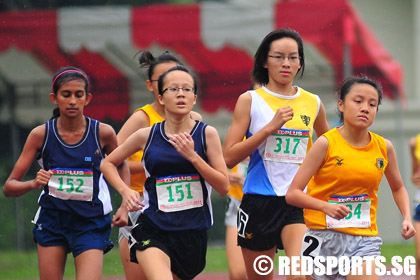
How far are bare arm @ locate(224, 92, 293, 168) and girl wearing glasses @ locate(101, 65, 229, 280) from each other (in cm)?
41

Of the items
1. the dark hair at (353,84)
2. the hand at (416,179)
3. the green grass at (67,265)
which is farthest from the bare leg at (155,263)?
the green grass at (67,265)

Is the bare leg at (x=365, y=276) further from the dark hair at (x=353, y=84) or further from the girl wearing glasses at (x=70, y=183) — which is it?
the girl wearing glasses at (x=70, y=183)

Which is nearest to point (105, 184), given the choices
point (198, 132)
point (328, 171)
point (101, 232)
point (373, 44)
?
point (101, 232)

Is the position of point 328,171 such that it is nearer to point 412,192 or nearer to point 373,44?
point 373,44

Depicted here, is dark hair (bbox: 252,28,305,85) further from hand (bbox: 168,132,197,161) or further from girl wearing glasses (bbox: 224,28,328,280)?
hand (bbox: 168,132,197,161)

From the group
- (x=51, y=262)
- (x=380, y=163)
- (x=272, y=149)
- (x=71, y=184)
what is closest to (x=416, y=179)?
(x=272, y=149)

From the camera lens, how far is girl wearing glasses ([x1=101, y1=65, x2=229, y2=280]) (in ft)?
17.9

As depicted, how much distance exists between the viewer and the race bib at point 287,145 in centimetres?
600

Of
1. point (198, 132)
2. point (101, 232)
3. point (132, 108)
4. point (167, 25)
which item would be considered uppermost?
point (167, 25)

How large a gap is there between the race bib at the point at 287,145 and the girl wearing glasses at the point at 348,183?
474 millimetres

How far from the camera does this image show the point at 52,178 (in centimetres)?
605

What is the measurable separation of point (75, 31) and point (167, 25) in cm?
140

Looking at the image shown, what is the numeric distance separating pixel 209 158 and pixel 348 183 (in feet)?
2.66

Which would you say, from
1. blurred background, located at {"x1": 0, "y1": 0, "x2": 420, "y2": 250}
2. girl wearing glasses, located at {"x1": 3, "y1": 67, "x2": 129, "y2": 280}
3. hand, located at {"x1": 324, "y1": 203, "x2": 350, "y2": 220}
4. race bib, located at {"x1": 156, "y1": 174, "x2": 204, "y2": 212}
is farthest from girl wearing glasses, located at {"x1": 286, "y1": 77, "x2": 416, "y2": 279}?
blurred background, located at {"x1": 0, "y1": 0, "x2": 420, "y2": 250}
